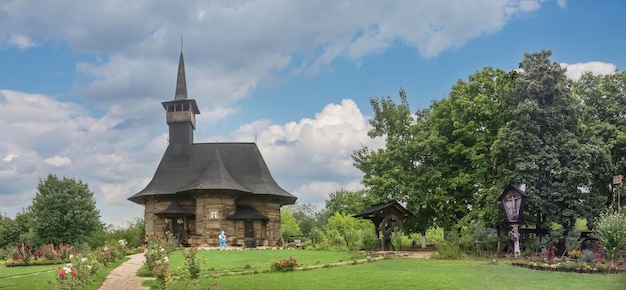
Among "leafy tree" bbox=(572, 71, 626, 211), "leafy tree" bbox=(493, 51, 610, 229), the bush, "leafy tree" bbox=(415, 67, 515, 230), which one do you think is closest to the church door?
"leafy tree" bbox=(415, 67, 515, 230)

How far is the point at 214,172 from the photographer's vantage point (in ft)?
124

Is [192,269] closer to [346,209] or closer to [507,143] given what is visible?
[507,143]

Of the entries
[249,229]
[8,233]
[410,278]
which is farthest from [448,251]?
[8,233]

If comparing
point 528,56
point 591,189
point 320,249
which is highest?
point 528,56

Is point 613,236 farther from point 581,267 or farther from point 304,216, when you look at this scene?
point 304,216

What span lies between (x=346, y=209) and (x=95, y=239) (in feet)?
114

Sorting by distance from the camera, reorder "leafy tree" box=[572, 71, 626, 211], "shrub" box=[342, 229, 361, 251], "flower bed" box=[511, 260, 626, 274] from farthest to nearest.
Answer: "leafy tree" box=[572, 71, 626, 211], "shrub" box=[342, 229, 361, 251], "flower bed" box=[511, 260, 626, 274]

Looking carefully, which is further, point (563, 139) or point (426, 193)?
point (426, 193)

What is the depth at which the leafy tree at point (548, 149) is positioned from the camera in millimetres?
22578

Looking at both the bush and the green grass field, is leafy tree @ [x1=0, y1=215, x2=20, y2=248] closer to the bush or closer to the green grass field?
the green grass field

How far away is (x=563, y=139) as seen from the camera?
75.6 ft

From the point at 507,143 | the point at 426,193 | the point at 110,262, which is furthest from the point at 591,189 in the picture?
the point at 110,262

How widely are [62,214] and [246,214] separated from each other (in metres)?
13.3

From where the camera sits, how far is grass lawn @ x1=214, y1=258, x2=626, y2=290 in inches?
494
